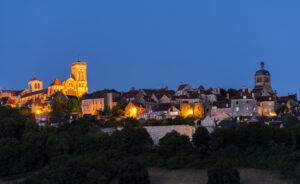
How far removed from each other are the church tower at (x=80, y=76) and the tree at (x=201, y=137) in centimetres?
3662

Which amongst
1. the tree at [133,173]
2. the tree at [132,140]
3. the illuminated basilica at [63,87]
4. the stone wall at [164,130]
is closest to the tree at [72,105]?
the illuminated basilica at [63,87]

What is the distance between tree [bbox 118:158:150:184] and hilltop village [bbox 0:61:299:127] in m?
11.3

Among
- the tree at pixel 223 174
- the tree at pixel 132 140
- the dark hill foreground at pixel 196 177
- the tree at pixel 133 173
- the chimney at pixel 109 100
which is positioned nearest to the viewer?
the tree at pixel 223 174

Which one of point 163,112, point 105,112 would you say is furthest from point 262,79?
point 105,112

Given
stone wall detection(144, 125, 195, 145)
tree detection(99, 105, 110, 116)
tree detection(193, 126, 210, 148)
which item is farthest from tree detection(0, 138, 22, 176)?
tree detection(193, 126, 210, 148)

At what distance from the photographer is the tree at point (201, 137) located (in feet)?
151

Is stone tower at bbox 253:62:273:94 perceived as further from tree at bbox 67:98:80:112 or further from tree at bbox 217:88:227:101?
tree at bbox 67:98:80:112

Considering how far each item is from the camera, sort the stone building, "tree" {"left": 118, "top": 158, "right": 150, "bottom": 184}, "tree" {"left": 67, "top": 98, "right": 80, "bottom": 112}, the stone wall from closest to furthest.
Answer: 1. "tree" {"left": 118, "top": 158, "right": 150, "bottom": 184}
2. the stone wall
3. the stone building
4. "tree" {"left": 67, "top": 98, "right": 80, "bottom": 112}

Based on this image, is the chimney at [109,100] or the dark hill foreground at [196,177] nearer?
the dark hill foreground at [196,177]

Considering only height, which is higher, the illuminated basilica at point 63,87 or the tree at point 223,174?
the illuminated basilica at point 63,87

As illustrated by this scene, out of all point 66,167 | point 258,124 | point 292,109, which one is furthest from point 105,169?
point 292,109

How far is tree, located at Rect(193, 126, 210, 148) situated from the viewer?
151 feet

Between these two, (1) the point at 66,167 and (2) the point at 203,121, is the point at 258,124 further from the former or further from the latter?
(1) the point at 66,167

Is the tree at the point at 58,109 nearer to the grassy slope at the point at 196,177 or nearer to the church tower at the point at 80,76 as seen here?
the church tower at the point at 80,76
